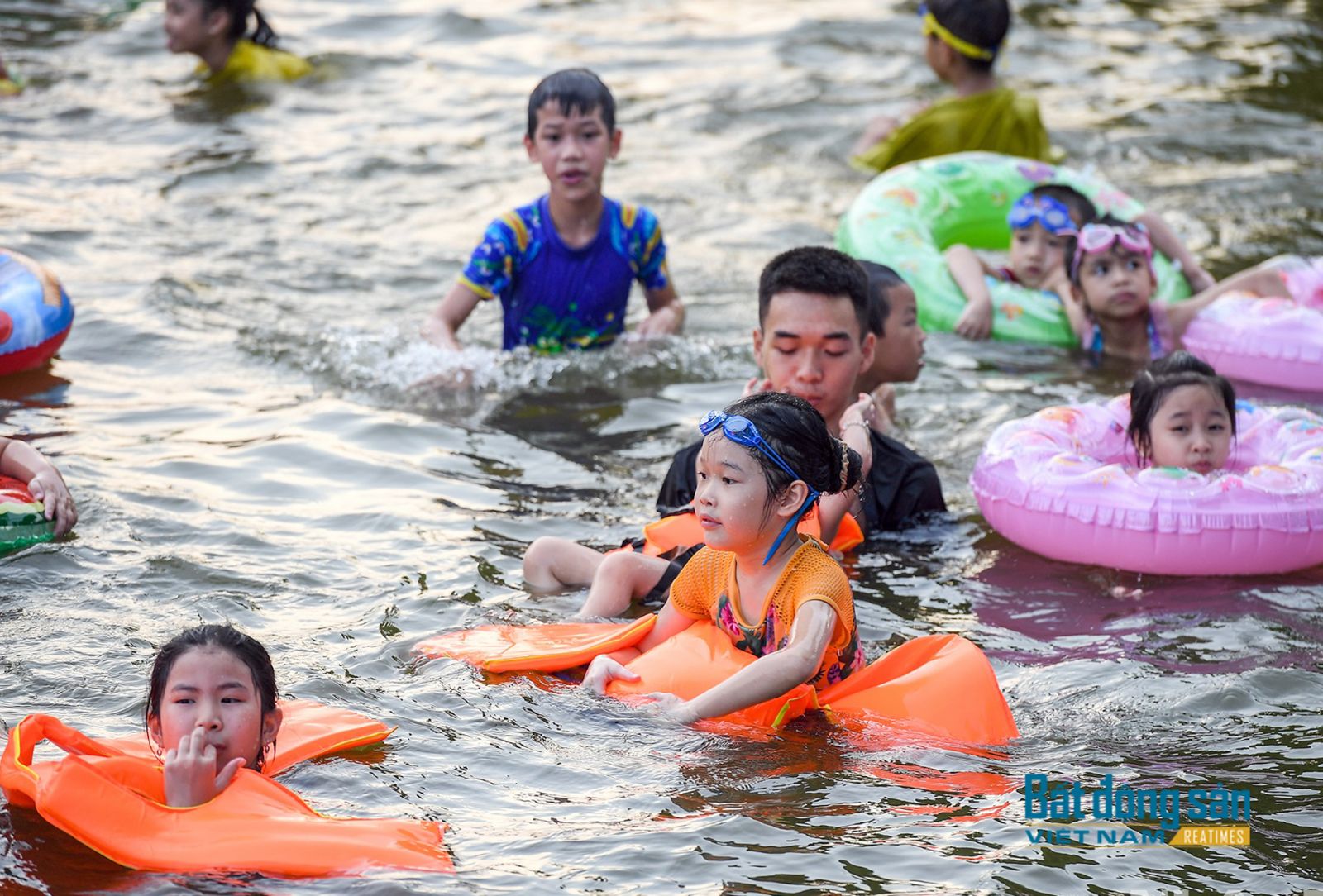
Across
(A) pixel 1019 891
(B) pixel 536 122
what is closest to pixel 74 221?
(B) pixel 536 122

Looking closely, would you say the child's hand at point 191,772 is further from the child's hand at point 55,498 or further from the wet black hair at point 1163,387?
the wet black hair at point 1163,387

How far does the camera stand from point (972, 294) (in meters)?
7.98

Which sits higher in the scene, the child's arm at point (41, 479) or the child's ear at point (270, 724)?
the child's arm at point (41, 479)

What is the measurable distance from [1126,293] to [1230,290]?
630 millimetres

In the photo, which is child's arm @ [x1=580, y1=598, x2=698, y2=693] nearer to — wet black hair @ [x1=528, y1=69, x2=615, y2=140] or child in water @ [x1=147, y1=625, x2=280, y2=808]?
child in water @ [x1=147, y1=625, x2=280, y2=808]

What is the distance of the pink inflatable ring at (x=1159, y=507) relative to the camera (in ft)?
17.7

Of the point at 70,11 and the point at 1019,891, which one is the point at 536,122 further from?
the point at 70,11

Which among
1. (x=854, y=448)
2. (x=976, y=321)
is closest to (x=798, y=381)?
(x=854, y=448)

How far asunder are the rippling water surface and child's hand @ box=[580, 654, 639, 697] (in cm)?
5

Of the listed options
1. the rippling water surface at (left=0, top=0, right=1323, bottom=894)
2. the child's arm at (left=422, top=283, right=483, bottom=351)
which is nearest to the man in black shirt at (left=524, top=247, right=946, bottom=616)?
the rippling water surface at (left=0, top=0, right=1323, bottom=894)

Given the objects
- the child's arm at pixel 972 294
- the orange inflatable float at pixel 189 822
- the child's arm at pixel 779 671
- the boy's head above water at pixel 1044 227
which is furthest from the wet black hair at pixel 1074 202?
the orange inflatable float at pixel 189 822

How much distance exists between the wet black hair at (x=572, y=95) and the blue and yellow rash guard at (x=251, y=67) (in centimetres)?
581

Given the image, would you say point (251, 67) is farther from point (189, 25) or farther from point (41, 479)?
point (41, 479)

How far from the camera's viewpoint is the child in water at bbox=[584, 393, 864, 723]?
4.11 m
